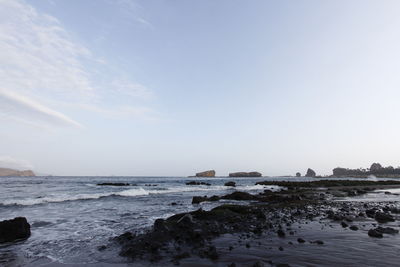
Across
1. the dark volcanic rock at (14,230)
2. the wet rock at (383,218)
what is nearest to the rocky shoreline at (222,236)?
the wet rock at (383,218)

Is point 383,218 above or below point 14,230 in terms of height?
above

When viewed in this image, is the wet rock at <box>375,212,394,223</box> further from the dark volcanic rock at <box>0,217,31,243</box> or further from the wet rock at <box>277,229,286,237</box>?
the dark volcanic rock at <box>0,217,31,243</box>

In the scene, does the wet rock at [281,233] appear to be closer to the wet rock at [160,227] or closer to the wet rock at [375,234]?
the wet rock at [375,234]

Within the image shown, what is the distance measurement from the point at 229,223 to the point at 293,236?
410 cm

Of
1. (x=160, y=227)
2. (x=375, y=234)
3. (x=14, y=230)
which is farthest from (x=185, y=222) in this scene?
→ (x=375, y=234)

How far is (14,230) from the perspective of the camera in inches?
448

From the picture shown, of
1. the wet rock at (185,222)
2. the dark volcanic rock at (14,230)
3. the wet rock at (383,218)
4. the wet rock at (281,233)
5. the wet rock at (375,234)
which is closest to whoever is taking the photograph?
the wet rock at (375,234)

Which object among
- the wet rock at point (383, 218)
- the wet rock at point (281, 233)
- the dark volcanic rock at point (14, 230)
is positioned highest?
the wet rock at point (383, 218)

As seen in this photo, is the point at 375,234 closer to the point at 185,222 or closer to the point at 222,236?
the point at 222,236

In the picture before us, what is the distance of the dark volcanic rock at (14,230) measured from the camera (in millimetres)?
11120

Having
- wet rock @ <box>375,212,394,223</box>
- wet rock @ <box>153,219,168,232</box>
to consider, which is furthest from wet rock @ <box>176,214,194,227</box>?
wet rock @ <box>375,212,394,223</box>

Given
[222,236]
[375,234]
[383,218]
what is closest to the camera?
[375,234]

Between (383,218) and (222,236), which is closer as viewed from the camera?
(222,236)

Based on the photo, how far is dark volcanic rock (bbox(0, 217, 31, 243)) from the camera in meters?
11.1
